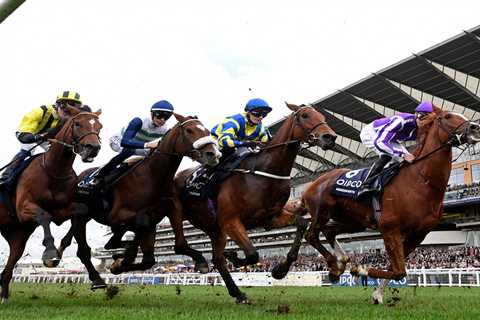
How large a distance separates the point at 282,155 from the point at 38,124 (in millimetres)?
3634

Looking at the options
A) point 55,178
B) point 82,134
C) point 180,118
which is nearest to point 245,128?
point 180,118

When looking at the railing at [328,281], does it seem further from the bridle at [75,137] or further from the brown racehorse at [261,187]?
the bridle at [75,137]

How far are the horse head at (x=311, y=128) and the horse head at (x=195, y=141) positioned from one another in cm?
117

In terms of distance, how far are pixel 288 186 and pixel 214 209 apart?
121 cm

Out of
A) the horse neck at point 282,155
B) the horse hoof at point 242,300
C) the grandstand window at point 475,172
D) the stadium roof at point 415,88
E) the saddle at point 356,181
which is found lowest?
the grandstand window at point 475,172

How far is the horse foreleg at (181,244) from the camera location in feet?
24.6

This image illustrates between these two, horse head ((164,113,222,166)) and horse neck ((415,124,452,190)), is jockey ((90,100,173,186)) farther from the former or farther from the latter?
horse neck ((415,124,452,190))

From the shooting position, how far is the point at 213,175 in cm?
772

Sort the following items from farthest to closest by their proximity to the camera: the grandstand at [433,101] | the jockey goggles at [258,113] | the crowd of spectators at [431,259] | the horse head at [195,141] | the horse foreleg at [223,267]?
the grandstand at [433,101] < the crowd of spectators at [431,259] < the jockey goggles at [258,113] < the horse foreleg at [223,267] < the horse head at [195,141]

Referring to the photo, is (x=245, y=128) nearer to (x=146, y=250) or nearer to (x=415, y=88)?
(x=146, y=250)

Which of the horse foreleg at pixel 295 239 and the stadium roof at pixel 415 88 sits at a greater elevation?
the stadium roof at pixel 415 88

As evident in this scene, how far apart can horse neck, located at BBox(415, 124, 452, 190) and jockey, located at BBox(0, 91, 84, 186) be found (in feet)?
15.7

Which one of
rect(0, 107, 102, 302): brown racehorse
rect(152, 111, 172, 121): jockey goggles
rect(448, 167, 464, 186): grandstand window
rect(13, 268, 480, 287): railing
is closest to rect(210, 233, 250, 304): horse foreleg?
rect(152, 111, 172, 121): jockey goggles

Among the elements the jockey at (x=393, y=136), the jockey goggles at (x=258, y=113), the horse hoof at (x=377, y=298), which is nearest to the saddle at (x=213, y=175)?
the jockey goggles at (x=258, y=113)
